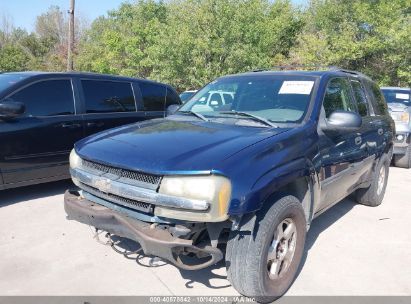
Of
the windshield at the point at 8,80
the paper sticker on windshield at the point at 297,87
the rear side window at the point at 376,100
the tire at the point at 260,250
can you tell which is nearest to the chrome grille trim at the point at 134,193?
the tire at the point at 260,250

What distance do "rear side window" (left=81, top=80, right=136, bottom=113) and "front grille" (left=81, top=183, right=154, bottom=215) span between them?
9.62 ft

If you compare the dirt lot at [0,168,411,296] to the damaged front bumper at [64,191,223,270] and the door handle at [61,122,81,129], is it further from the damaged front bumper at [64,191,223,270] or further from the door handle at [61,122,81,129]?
the door handle at [61,122,81,129]

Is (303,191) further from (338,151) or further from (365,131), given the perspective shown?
(365,131)

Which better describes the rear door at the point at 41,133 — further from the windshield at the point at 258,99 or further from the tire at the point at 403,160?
the tire at the point at 403,160

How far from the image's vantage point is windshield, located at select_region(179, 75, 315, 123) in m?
3.79

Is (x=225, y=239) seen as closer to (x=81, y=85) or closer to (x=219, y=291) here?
(x=219, y=291)

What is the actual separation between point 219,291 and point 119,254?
1132 millimetres

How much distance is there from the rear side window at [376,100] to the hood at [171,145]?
246 cm

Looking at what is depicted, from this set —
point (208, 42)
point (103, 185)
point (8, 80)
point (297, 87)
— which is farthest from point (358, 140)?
point (208, 42)

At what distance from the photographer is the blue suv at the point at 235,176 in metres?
2.72

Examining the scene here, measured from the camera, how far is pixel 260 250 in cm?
288

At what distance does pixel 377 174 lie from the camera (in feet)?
18.0

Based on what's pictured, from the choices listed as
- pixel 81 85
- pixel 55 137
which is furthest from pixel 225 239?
pixel 81 85

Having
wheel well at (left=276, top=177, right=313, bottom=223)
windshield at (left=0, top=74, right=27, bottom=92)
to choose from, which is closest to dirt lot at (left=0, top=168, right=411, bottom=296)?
wheel well at (left=276, top=177, right=313, bottom=223)
